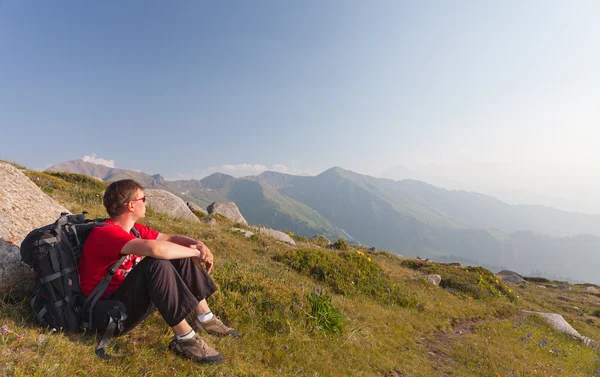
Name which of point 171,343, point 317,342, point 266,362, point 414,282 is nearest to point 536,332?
point 414,282

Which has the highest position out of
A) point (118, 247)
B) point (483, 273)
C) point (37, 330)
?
point (118, 247)

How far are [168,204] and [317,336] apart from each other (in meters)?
19.7

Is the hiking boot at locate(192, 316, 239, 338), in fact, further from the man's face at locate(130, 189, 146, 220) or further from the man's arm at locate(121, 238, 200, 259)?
the man's face at locate(130, 189, 146, 220)

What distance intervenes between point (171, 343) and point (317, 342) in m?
3.44

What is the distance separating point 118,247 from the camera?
13.3 ft

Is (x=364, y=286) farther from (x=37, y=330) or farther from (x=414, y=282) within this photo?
(x=37, y=330)

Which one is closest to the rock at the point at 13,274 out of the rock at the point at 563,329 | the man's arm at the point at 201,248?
the man's arm at the point at 201,248

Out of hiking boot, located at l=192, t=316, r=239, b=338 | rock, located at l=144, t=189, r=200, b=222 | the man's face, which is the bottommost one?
hiking boot, located at l=192, t=316, r=239, b=338

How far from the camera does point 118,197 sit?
4.64 meters

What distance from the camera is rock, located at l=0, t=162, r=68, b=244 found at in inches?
223

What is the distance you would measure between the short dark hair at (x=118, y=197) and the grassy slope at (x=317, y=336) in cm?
188

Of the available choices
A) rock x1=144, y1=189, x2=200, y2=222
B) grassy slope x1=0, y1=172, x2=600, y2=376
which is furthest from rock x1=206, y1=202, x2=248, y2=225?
grassy slope x1=0, y1=172, x2=600, y2=376

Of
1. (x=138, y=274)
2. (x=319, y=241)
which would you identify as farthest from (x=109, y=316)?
(x=319, y=241)

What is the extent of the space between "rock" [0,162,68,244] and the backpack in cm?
204
